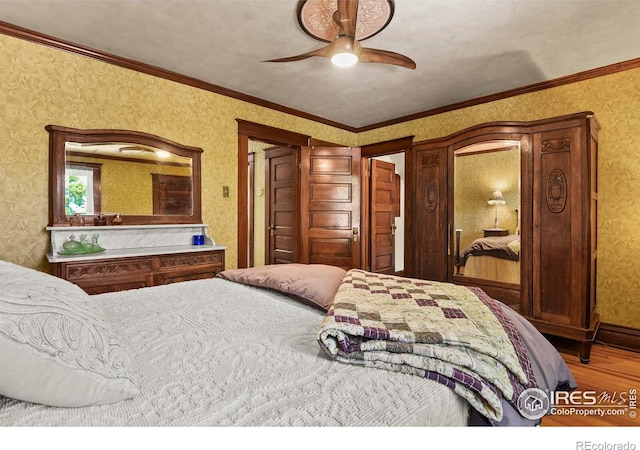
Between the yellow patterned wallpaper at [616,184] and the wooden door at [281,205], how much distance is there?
3.12 meters

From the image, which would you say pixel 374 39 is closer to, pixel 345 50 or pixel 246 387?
pixel 345 50

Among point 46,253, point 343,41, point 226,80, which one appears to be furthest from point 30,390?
point 226,80

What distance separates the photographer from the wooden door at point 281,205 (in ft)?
14.9

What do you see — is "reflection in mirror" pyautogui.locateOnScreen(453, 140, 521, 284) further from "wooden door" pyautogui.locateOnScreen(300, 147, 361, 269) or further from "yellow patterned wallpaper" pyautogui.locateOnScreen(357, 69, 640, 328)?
"wooden door" pyautogui.locateOnScreen(300, 147, 361, 269)

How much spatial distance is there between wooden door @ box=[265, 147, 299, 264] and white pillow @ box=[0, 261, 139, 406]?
145 inches

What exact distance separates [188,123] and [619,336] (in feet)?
14.8

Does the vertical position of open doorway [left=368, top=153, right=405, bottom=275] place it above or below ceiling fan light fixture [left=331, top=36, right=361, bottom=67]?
below

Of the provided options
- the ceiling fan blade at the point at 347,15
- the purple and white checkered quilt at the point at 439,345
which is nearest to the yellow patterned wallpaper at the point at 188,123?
the ceiling fan blade at the point at 347,15

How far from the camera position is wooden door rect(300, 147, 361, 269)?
4465mm

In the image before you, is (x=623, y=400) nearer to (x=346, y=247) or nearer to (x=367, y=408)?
(x=367, y=408)

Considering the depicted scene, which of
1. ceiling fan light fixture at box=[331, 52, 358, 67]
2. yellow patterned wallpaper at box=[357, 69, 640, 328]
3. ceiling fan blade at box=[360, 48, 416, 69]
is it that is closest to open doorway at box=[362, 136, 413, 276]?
yellow patterned wallpaper at box=[357, 69, 640, 328]

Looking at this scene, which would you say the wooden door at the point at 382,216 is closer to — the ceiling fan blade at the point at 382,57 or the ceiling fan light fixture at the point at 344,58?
the ceiling fan blade at the point at 382,57

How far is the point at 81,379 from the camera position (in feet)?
2.27

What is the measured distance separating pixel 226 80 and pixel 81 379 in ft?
10.7
